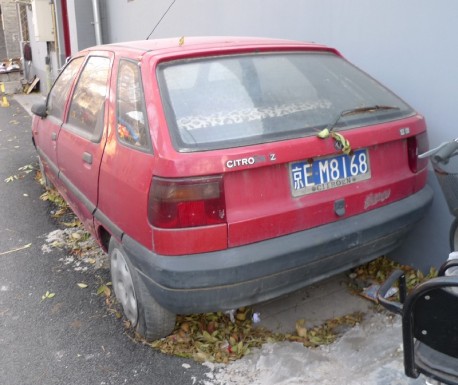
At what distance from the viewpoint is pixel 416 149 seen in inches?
114

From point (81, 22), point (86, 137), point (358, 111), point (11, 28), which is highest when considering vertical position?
point (81, 22)

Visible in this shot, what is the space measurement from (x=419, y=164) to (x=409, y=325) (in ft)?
4.57

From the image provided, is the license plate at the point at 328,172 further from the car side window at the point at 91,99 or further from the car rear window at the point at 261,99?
the car side window at the point at 91,99

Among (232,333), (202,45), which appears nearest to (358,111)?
(202,45)

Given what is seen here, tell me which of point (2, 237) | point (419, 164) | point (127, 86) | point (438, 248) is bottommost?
point (2, 237)

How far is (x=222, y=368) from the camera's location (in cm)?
275

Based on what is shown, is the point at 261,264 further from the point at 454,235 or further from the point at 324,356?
→ the point at 454,235

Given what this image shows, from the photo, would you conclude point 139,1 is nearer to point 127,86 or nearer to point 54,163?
point 54,163

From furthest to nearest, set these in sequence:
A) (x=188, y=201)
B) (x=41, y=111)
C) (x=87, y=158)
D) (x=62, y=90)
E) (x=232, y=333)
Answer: (x=41, y=111), (x=62, y=90), (x=87, y=158), (x=232, y=333), (x=188, y=201)

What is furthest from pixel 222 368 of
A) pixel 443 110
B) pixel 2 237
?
pixel 2 237

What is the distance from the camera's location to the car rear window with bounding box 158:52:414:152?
2.45 metres

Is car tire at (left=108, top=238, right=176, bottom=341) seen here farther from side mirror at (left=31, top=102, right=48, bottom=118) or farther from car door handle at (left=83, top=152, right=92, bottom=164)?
side mirror at (left=31, top=102, right=48, bottom=118)

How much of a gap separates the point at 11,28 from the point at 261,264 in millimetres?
23178

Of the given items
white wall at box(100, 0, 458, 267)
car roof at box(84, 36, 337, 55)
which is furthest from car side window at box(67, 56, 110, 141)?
white wall at box(100, 0, 458, 267)
